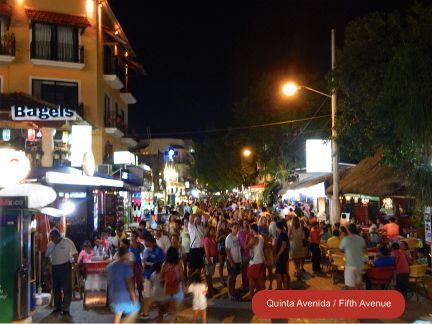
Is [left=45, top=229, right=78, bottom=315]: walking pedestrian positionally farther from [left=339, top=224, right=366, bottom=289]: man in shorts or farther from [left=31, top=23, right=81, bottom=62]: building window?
[left=31, top=23, right=81, bottom=62]: building window

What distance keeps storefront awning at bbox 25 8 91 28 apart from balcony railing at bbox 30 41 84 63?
3.95 ft

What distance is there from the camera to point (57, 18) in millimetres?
26109

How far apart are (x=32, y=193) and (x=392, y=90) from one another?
27.8ft

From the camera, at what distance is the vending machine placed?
912cm

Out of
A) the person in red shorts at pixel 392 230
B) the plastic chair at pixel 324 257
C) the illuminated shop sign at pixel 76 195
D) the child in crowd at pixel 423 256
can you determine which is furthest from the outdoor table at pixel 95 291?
the person in red shorts at pixel 392 230

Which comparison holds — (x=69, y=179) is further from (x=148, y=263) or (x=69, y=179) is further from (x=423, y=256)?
(x=423, y=256)

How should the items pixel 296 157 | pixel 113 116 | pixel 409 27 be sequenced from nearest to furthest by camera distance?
pixel 409 27 → pixel 113 116 → pixel 296 157

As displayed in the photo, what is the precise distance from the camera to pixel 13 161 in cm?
1004

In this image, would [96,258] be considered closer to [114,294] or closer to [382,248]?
[114,294]

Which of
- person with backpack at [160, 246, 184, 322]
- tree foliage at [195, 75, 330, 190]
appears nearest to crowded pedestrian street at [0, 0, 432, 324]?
person with backpack at [160, 246, 184, 322]

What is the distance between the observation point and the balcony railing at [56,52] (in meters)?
26.2

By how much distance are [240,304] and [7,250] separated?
4879mm

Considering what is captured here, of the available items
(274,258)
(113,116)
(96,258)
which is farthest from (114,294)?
(113,116)

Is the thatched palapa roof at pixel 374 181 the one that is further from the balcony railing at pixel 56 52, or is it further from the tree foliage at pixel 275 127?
the balcony railing at pixel 56 52
